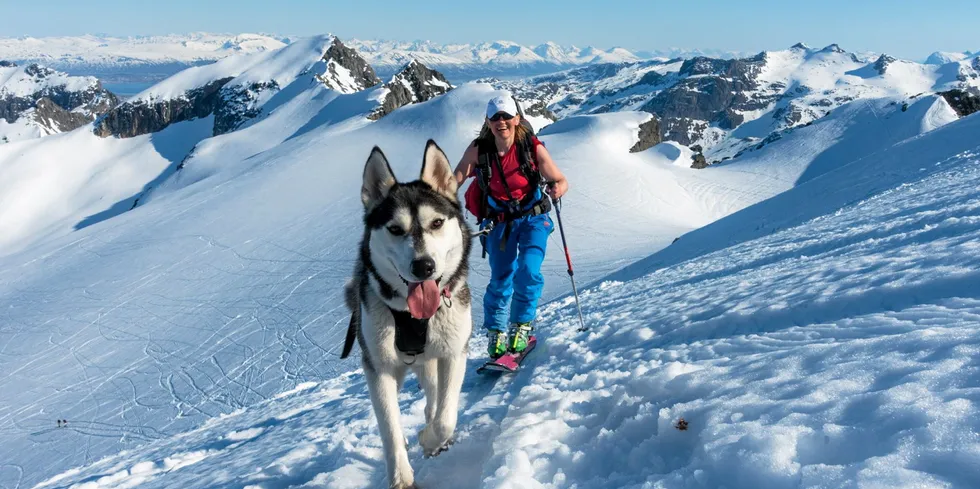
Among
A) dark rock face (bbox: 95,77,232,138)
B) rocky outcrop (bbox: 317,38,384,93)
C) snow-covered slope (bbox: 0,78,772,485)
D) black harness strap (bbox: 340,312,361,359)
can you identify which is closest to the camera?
black harness strap (bbox: 340,312,361,359)

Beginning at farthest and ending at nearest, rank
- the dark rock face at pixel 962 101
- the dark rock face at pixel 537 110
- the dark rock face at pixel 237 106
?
the dark rock face at pixel 237 106, the dark rock face at pixel 537 110, the dark rock face at pixel 962 101

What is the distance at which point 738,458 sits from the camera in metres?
2.39

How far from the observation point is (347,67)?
350 feet

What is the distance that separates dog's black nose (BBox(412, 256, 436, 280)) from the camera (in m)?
3.49

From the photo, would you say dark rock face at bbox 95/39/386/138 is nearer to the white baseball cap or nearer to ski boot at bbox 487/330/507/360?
the white baseball cap

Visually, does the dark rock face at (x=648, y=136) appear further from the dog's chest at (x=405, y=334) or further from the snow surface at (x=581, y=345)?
the dog's chest at (x=405, y=334)

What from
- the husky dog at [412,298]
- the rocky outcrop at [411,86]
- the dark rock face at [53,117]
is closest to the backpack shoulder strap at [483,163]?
the husky dog at [412,298]

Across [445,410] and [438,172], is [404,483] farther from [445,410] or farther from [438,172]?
[438,172]

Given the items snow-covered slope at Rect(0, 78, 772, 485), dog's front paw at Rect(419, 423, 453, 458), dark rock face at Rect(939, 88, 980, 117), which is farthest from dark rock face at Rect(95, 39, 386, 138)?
dog's front paw at Rect(419, 423, 453, 458)

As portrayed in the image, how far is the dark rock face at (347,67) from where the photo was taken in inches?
3954

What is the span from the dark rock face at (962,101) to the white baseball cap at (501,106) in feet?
226

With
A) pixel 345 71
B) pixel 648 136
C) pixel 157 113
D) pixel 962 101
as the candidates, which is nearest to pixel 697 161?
pixel 648 136

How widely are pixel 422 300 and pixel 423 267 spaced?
1.29 ft

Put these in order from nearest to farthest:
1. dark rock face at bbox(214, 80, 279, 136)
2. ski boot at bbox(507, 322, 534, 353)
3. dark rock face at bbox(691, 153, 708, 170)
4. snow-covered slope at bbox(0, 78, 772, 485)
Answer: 1. ski boot at bbox(507, 322, 534, 353)
2. snow-covered slope at bbox(0, 78, 772, 485)
3. dark rock face at bbox(691, 153, 708, 170)
4. dark rock face at bbox(214, 80, 279, 136)
